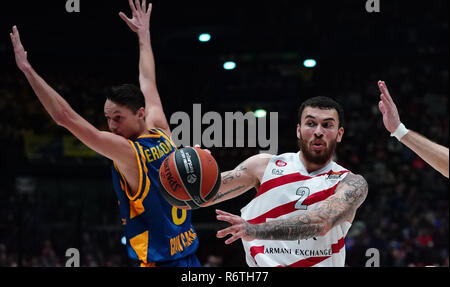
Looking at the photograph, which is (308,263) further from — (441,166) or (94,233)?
(94,233)

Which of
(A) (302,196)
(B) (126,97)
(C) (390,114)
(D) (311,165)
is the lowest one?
(A) (302,196)

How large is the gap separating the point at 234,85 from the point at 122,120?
11.1 metres

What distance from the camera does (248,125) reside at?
1264 centimetres

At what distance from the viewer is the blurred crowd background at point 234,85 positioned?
1363cm

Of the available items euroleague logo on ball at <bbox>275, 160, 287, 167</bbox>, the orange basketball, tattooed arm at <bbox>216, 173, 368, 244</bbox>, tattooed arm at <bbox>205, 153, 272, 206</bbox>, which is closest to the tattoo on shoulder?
tattooed arm at <bbox>216, 173, 368, 244</bbox>

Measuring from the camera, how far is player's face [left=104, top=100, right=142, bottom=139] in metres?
4.27

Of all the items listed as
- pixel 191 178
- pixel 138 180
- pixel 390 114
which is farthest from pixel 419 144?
pixel 138 180

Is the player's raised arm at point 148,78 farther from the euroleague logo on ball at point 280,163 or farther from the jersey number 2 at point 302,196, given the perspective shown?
the jersey number 2 at point 302,196

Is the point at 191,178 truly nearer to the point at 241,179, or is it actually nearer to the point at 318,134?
the point at 241,179

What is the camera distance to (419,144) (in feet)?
11.9

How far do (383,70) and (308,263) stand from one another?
45.2ft

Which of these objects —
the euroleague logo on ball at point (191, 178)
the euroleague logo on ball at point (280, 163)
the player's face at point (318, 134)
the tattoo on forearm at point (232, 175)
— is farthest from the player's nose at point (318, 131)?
the euroleague logo on ball at point (191, 178)

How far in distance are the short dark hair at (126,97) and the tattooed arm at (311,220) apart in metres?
1.39
